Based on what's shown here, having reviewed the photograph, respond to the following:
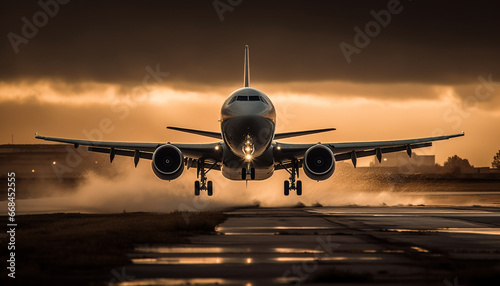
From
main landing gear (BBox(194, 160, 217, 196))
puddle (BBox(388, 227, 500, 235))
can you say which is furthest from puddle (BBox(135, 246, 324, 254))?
main landing gear (BBox(194, 160, 217, 196))

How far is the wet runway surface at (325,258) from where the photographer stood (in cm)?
1349

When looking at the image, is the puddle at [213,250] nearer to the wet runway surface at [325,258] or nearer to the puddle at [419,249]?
the wet runway surface at [325,258]

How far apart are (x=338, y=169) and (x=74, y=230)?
51.4 m

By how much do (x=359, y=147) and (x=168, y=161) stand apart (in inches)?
494

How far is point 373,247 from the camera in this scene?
19219mm

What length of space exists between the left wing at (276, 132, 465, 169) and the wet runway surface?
15749 mm

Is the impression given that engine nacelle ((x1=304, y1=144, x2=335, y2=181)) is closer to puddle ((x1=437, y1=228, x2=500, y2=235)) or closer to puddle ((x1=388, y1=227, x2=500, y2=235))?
puddle ((x1=388, y1=227, x2=500, y2=235))

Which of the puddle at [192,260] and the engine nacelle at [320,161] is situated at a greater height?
the engine nacelle at [320,161]

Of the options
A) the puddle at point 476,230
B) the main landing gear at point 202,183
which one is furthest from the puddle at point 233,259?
the main landing gear at point 202,183

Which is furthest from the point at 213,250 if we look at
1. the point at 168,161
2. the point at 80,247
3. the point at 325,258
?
the point at 168,161

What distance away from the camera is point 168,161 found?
40500 mm

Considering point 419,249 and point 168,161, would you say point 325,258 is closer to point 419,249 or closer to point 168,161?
point 419,249

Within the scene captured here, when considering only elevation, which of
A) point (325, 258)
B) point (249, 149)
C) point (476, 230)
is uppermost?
point (249, 149)

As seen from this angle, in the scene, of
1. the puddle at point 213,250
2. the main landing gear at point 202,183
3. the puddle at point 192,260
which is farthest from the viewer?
the main landing gear at point 202,183
